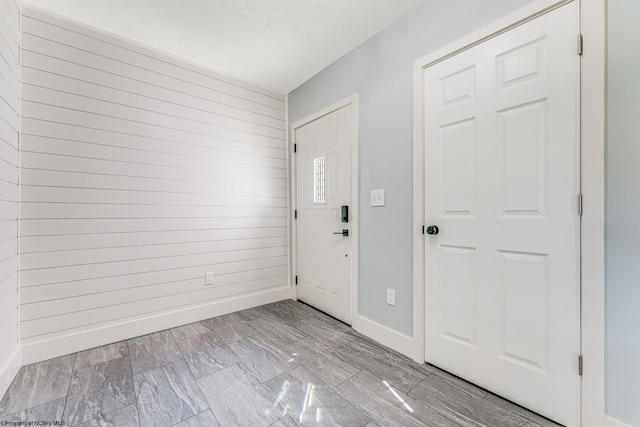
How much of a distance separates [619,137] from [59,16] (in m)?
3.57

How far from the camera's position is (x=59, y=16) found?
193 cm

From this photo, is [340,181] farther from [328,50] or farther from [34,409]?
[34,409]

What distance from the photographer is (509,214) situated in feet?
4.74

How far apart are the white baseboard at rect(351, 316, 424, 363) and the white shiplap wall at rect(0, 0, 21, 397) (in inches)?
92.6

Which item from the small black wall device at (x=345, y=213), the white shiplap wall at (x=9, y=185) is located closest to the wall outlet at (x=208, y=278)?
the white shiplap wall at (x=9, y=185)

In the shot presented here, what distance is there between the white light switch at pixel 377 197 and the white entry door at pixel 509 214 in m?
0.39

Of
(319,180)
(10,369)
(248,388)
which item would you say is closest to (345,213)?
(319,180)

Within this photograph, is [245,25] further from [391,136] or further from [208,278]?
[208,278]

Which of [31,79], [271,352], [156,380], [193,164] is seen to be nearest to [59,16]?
[31,79]

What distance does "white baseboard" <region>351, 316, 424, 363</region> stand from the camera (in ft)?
6.20

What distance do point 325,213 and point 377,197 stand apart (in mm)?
726

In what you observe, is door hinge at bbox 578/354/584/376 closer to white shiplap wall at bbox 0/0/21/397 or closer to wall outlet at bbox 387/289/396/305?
wall outlet at bbox 387/289/396/305

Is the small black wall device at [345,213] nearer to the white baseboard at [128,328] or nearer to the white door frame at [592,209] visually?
the white baseboard at [128,328]

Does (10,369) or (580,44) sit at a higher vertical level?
(580,44)
